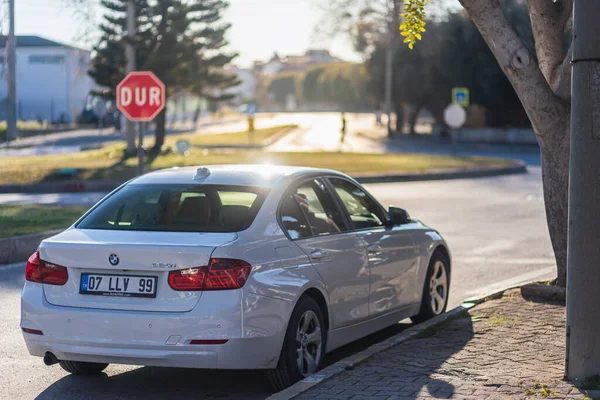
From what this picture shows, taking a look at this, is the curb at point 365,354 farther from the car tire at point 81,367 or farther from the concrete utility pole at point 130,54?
the concrete utility pole at point 130,54

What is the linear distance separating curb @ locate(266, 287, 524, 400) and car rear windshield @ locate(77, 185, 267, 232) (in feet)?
3.32

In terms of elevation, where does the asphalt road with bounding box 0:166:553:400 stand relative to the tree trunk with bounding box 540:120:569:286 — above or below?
below

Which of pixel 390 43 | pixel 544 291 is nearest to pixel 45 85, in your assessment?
pixel 390 43

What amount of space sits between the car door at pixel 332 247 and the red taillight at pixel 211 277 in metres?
0.75

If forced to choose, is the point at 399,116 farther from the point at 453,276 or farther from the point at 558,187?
the point at 558,187

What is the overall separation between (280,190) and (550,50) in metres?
2.93

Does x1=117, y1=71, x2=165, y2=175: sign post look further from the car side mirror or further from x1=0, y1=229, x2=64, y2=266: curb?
the car side mirror

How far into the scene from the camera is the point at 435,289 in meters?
8.96

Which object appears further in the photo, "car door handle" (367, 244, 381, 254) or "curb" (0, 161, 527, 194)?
"curb" (0, 161, 527, 194)

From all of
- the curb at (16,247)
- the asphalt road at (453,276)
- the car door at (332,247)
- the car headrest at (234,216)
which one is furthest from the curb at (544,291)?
the curb at (16,247)

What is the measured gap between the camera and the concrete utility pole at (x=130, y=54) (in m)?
35.8

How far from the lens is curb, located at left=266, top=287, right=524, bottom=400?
6.03 m

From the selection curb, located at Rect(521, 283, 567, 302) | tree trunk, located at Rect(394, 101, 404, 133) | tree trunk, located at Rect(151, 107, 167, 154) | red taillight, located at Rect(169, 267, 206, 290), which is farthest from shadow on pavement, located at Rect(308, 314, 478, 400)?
tree trunk, located at Rect(394, 101, 404, 133)

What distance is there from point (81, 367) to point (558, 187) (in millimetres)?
4410
